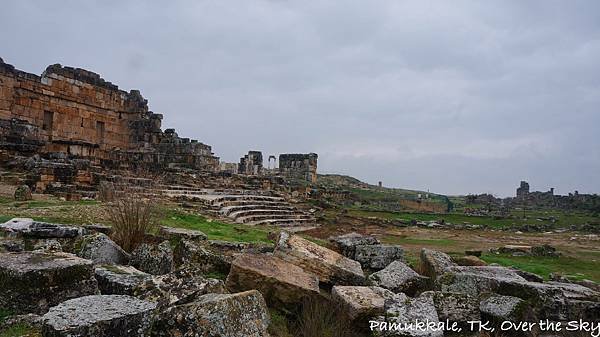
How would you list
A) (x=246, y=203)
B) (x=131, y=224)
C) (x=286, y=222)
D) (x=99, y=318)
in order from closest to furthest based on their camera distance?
1. (x=99, y=318)
2. (x=131, y=224)
3. (x=286, y=222)
4. (x=246, y=203)

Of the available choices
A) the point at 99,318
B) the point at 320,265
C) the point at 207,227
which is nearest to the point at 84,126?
the point at 207,227

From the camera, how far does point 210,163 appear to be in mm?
25641

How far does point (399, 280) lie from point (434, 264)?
1079 mm

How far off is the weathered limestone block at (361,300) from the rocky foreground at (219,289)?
1 centimetres

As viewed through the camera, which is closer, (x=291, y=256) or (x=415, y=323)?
(x=415, y=323)

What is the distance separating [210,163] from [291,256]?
2085 cm

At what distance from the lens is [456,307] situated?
462 cm

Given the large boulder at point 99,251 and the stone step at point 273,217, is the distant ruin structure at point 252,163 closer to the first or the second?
the stone step at point 273,217

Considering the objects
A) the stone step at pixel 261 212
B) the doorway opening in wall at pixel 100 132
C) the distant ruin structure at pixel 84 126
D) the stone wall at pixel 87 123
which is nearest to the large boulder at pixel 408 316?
the stone step at pixel 261 212

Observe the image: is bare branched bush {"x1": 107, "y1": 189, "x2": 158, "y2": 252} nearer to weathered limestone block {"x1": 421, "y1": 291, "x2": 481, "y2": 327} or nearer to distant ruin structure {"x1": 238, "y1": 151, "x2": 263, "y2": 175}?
weathered limestone block {"x1": 421, "y1": 291, "x2": 481, "y2": 327}

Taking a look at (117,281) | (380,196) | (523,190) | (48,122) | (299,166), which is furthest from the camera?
(523,190)

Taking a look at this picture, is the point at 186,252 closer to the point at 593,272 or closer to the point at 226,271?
the point at 226,271

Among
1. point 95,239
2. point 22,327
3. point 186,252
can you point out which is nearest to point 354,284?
point 186,252

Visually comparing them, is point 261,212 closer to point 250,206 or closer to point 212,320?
point 250,206
